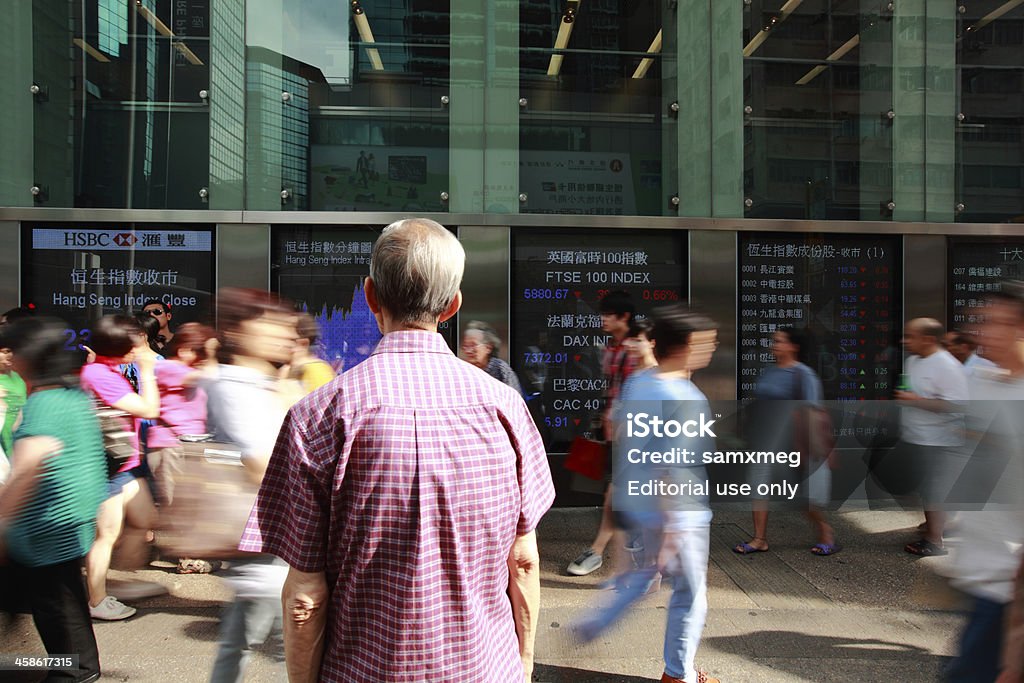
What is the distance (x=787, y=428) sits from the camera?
4953 millimetres

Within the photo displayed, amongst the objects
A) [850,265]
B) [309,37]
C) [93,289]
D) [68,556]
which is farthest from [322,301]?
[850,265]

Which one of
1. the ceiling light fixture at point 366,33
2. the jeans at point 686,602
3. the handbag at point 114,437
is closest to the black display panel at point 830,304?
the ceiling light fixture at point 366,33

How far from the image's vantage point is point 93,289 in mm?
7141

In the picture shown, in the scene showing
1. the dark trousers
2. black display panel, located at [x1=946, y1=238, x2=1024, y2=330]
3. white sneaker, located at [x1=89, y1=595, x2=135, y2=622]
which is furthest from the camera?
black display panel, located at [x1=946, y1=238, x2=1024, y2=330]

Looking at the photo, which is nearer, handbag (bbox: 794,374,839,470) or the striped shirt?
the striped shirt

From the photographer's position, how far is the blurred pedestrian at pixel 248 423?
2.75m

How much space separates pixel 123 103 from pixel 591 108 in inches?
189

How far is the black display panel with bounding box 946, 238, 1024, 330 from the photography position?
805cm

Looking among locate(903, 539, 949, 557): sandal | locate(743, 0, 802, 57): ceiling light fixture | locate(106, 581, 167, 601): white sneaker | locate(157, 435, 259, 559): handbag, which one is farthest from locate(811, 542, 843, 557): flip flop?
locate(743, 0, 802, 57): ceiling light fixture

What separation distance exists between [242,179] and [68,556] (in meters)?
4.83

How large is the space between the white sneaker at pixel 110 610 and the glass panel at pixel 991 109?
29.1ft

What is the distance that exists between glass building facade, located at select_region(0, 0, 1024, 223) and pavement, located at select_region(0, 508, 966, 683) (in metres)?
3.71

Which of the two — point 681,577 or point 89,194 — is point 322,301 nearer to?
point 89,194

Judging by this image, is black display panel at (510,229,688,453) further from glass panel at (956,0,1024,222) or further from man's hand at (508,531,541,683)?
man's hand at (508,531,541,683)
